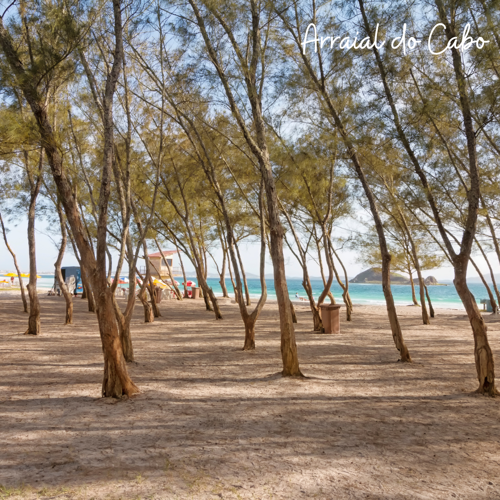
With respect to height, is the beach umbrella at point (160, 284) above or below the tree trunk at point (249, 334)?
above

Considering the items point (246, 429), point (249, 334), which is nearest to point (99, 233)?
point (246, 429)

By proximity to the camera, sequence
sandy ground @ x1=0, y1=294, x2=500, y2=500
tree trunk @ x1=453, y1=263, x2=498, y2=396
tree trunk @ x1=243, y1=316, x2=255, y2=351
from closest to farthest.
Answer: sandy ground @ x1=0, y1=294, x2=500, y2=500
tree trunk @ x1=453, y1=263, x2=498, y2=396
tree trunk @ x1=243, y1=316, x2=255, y2=351

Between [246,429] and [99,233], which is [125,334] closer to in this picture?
[99,233]

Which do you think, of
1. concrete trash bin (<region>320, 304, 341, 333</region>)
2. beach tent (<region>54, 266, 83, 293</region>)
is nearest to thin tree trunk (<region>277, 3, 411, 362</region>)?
concrete trash bin (<region>320, 304, 341, 333</region>)

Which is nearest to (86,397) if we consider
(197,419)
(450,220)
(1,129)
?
(197,419)

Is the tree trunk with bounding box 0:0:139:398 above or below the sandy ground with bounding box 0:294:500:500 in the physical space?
above

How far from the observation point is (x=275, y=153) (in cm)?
1060

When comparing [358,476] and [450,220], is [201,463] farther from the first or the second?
[450,220]

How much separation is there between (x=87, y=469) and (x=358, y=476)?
6.52 feet

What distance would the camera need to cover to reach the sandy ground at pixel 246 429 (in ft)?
9.86

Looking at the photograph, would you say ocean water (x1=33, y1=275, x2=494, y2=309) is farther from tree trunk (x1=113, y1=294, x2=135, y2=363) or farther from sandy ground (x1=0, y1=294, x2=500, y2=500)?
tree trunk (x1=113, y1=294, x2=135, y2=363)

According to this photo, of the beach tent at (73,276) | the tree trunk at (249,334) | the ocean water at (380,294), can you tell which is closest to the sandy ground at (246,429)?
the tree trunk at (249,334)

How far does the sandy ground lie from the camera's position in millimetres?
3006

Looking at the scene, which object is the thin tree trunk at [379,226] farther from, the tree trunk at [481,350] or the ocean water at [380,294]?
the ocean water at [380,294]
